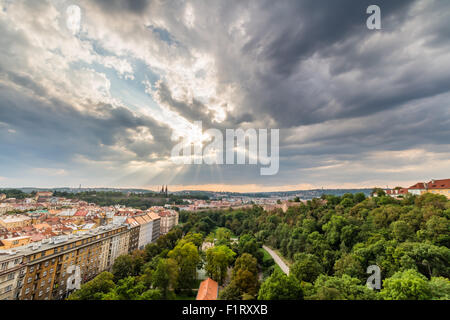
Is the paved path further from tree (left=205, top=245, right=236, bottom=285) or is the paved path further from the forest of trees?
tree (left=205, top=245, right=236, bottom=285)

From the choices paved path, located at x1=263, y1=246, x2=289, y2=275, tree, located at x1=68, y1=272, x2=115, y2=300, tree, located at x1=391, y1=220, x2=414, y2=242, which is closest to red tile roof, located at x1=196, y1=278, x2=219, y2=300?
tree, located at x1=68, y1=272, x2=115, y2=300

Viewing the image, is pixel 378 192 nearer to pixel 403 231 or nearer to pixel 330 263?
pixel 403 231

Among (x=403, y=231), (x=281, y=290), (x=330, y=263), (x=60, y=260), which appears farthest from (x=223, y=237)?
(x=281, y=290)

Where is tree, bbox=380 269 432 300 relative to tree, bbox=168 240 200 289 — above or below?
above

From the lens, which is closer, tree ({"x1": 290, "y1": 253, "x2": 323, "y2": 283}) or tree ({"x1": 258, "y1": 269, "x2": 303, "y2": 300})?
tree ({"x1": 258, "y1": 269, "x2": 303, "y2": 300})

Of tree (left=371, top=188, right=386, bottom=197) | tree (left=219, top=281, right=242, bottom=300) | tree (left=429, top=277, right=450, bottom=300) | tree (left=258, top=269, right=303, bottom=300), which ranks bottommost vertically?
tree (left=219, top=281, right=242, bottom=300)
